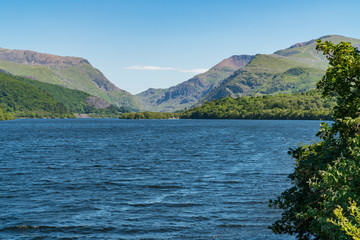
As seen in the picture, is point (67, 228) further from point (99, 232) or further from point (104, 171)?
point (104, 171)

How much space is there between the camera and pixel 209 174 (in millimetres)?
53750

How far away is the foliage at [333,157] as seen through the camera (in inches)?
678

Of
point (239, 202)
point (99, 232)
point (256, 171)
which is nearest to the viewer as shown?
point (99, 232)

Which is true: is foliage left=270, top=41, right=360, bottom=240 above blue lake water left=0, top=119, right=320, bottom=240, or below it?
above

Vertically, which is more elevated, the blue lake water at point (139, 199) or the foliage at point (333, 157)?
the foliage at point (333, 157)

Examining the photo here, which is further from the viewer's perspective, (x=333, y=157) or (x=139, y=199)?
(x=139, y=199)

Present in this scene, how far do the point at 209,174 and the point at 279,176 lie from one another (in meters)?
9.72

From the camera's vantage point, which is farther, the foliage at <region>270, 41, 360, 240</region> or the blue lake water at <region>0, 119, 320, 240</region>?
the blue lake water at <region>0, 119, 320, 240</region>

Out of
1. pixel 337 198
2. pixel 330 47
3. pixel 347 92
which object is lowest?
pixel 337 198

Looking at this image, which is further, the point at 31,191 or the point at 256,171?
the point at 256,171

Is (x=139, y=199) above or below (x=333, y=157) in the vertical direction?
below

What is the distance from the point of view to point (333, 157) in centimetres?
2048

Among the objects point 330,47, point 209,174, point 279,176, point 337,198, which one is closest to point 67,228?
point 337,198

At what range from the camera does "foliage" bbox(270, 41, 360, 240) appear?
1722cm
